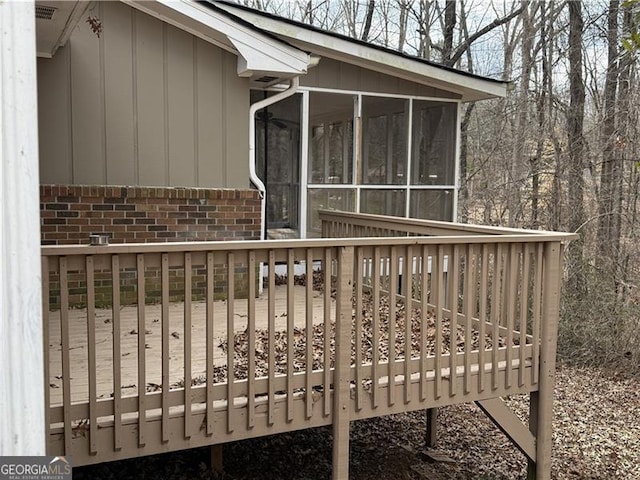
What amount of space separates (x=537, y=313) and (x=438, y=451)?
7.22ft

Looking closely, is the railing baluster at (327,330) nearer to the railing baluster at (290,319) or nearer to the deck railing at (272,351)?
the deck railing at (272,351)

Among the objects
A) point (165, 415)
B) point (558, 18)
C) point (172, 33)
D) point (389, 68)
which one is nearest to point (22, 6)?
point (165, 415)

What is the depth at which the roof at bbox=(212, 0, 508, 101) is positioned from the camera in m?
6.57

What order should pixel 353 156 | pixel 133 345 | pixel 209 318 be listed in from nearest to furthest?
pixel 209 318
pixel 133 345
pixel 353 156

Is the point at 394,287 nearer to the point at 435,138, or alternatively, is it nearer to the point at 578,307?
the point at 435,138

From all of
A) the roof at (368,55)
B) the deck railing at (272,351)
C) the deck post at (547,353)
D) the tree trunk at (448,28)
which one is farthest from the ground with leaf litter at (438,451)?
the tree trunk at (448,28)

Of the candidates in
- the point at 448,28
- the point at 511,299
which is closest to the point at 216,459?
the point at 511,299

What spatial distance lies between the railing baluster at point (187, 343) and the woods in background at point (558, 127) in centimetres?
721

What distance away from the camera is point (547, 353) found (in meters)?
4.44

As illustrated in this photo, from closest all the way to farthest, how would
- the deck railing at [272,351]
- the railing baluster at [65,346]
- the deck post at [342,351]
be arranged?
1. the railing baluster at [65,346]
2. the deck railing at [272,351]
3. the deck post at [342,351]

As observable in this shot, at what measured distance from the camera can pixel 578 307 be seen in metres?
9.48

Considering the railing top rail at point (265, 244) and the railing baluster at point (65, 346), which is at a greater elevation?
→ the railing top rail at point (265, 244)

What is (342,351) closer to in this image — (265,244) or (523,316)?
(265,244)

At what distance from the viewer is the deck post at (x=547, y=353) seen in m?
4.36
